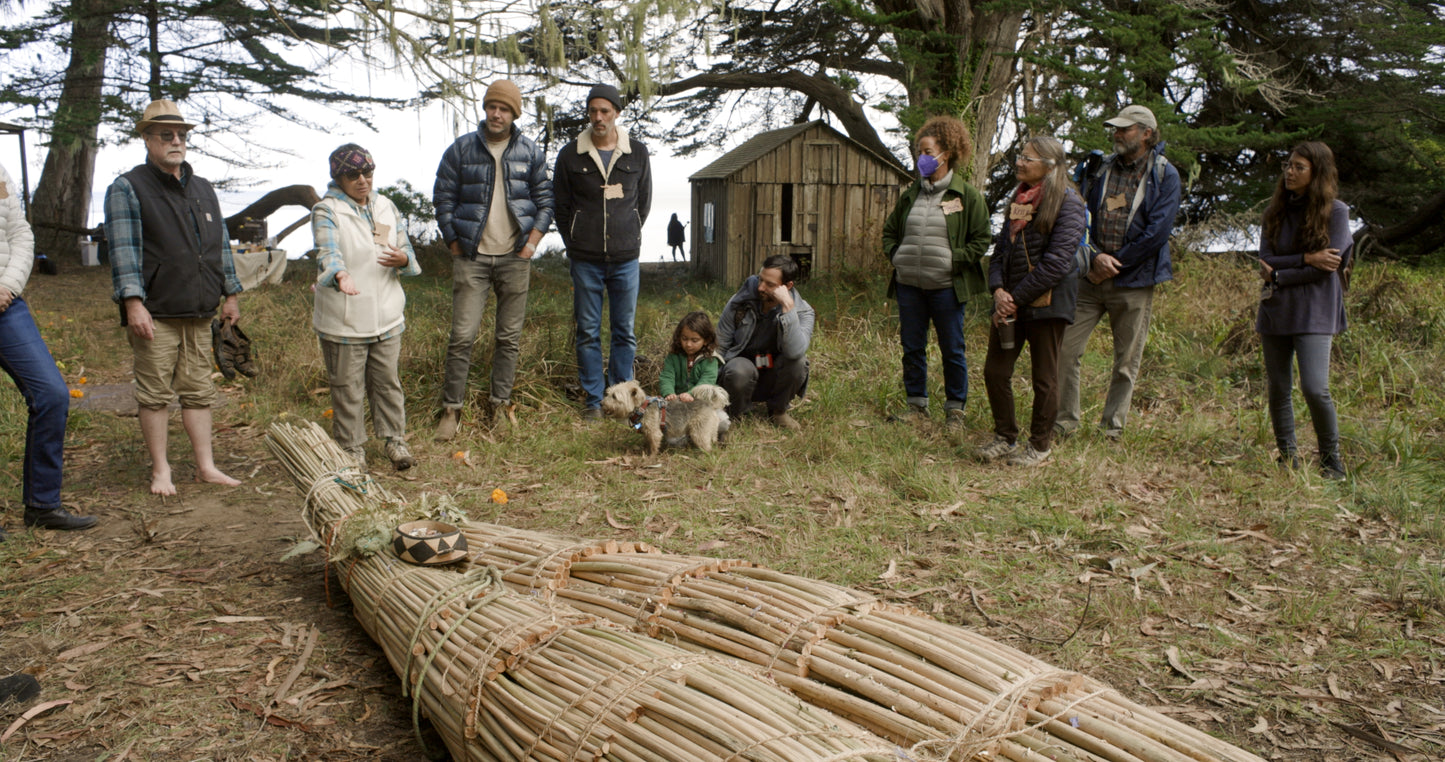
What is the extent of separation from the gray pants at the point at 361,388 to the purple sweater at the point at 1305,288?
525cm

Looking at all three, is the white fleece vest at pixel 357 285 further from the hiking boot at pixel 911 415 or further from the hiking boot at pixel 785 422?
the hiking boot at pixel 911 415

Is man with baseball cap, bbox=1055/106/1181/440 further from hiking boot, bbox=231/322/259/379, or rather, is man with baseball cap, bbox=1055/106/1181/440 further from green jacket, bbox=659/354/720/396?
hiking boot, bbox=231/322/259/379

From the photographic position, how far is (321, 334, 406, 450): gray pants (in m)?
5.54

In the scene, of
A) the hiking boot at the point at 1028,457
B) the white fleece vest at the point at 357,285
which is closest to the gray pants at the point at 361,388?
the white fleece vest at the point at 357,285

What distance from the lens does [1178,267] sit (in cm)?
1056

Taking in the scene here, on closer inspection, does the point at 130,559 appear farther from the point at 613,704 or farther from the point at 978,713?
the point at 978,713

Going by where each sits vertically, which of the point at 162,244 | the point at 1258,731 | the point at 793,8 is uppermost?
the point at 793,8

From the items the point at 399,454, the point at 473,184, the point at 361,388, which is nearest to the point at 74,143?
the point at 473,184

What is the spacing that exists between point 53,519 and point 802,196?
11.4 metres

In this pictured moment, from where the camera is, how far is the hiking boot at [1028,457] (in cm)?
570

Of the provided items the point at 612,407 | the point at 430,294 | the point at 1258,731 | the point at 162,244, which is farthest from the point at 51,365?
the point at 430,294

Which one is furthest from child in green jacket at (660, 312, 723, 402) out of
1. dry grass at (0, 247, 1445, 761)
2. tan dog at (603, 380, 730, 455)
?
dry grass at (0, 247, 1445, 761)

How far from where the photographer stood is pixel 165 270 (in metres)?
5.01

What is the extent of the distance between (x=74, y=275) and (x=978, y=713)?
16466mm
